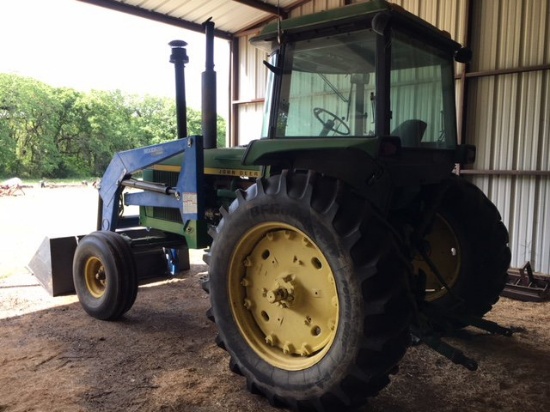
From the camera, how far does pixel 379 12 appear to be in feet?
8.27

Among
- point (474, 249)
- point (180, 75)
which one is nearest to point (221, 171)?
point (180, 75)

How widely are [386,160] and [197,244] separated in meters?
1.90

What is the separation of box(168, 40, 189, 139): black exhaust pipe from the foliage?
20730mm

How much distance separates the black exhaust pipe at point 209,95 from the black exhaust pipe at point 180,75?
0.87 feet

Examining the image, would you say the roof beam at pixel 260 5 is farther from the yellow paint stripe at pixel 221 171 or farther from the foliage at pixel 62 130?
→ the foliage at pixel 62 130

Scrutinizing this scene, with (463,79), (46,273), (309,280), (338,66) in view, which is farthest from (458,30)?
(46,273)

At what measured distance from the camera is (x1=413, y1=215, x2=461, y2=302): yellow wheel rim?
375cm

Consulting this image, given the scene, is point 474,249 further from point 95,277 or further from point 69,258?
point 69,258

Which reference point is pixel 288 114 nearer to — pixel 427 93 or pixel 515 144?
pixel 427 93

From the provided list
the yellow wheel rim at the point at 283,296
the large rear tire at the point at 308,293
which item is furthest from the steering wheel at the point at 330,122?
the yellow wheel rim at the point at 283,296

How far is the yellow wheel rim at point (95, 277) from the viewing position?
170 inches

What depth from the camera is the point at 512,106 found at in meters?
6.54

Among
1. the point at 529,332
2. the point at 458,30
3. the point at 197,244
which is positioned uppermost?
the point at 458,30

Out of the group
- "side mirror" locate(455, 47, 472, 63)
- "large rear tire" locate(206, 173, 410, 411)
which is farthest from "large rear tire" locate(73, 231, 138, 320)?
"side mirror" locate(455, 47, 472, 63)
